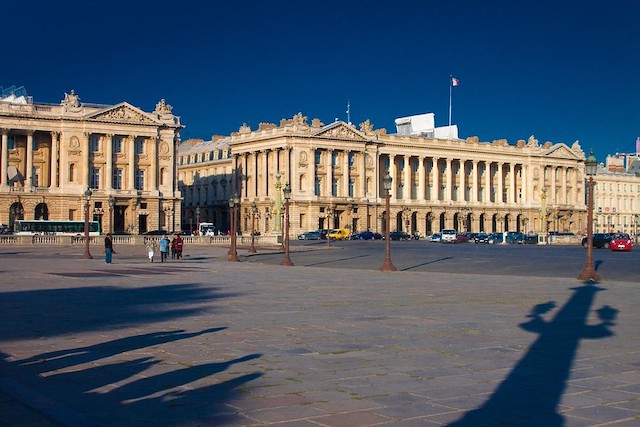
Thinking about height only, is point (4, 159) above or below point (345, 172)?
below

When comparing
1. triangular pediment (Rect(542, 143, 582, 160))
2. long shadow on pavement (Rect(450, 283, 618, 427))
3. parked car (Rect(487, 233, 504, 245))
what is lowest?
long shadow on pavement (Rect(450, 283, 618, 427))

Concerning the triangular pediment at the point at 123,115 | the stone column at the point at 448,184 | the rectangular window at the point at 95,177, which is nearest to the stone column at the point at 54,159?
the rectangular window at the point at 95,177

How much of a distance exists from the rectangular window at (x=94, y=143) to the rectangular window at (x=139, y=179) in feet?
19.9

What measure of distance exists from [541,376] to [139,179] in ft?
347

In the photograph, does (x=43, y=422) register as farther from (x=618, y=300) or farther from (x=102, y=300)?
(x=618, y=300)

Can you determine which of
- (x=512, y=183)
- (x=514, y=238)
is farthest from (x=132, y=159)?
(x=512, y=183)

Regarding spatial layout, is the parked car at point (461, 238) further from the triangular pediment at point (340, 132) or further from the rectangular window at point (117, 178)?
the rectangular window at point (117, 178)

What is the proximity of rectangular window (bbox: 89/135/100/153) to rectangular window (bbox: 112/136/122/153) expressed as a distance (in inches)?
80.3

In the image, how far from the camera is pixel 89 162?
361 ft

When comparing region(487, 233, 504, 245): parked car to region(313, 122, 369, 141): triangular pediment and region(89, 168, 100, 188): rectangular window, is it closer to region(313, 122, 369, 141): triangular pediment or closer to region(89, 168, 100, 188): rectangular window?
region(313, 122, 369, 141): triangular pediment

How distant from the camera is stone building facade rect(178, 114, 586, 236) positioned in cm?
12900

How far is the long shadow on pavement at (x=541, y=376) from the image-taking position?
9398 mm

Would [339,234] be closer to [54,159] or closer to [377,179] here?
[377,179]

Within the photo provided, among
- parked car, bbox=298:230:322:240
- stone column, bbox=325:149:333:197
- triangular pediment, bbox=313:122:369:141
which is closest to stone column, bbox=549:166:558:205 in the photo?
triangular pediment, bbox=313:122:369:141
